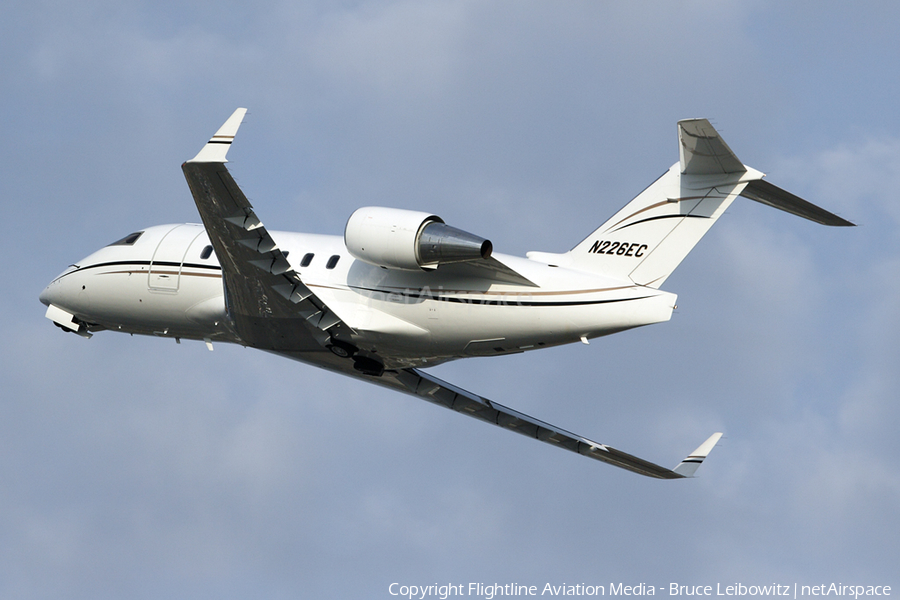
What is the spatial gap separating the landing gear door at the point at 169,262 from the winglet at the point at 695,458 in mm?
12101

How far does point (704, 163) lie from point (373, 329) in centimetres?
717

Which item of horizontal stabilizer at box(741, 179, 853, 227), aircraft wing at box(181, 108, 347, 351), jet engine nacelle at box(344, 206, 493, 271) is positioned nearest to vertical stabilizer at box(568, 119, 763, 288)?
horizontal stabilizer at box(741, 179, 853, 227)

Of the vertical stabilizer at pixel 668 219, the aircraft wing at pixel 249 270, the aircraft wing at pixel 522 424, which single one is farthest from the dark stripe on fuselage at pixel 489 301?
the aircraft wing at pixel 522 424

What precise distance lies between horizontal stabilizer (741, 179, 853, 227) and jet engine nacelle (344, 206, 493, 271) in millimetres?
4887

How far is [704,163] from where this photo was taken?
66.5ft

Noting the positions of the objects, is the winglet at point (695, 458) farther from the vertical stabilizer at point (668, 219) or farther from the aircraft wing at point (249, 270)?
the aircraft wing at point (249, 270)

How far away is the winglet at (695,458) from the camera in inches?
1012

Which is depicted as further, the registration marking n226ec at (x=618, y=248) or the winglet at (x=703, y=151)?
the registration marking n226ec at (x=618, y=248)

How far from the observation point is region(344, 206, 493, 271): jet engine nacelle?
20391 mm

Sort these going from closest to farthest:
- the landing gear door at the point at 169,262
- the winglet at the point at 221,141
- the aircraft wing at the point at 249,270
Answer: the winglet at the point at 221,141
the aircraft wing at the point at 249,270
the landing gear door at the point at 169,262

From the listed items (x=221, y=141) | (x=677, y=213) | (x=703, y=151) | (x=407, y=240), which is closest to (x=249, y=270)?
(x=407, y=240)

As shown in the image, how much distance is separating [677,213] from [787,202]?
196cm

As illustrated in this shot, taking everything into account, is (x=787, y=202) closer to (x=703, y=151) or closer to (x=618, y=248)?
(x=703, y=151)

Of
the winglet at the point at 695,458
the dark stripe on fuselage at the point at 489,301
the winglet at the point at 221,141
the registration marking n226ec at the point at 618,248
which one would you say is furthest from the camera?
the winglet at the point at 695,458
